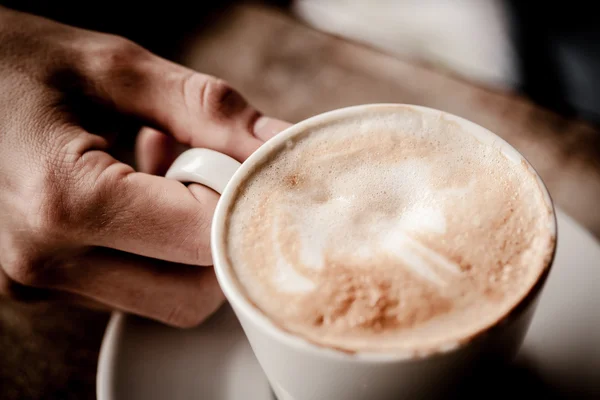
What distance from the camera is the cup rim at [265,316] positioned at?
0.42 metres

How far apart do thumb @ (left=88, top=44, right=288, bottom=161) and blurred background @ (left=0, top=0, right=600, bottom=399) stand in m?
0.38

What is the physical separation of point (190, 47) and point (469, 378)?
4.15 feet

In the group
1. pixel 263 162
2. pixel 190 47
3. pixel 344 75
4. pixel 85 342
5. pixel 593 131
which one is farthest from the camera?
pixel 190 47

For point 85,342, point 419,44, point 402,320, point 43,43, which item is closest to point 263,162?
point 402,320

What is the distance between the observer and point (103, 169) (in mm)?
604

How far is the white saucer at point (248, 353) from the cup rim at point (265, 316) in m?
0.22

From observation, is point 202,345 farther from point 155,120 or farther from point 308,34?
point 308,34

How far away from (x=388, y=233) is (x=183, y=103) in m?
0.33

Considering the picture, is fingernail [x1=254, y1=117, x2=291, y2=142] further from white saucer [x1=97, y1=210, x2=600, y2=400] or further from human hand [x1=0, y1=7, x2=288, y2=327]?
white saucer [x1=97, y1=210, x2=600, y2=400]

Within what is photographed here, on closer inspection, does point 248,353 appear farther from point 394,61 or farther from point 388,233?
point 394,61

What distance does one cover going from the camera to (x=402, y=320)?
451 mm

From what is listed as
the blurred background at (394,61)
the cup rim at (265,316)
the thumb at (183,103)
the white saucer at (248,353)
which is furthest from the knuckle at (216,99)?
the blurred background at (394,61)

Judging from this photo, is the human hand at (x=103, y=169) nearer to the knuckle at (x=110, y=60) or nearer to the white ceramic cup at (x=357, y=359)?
the knuckle at (x=110, y=60)

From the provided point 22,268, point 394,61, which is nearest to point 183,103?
point 22,268
